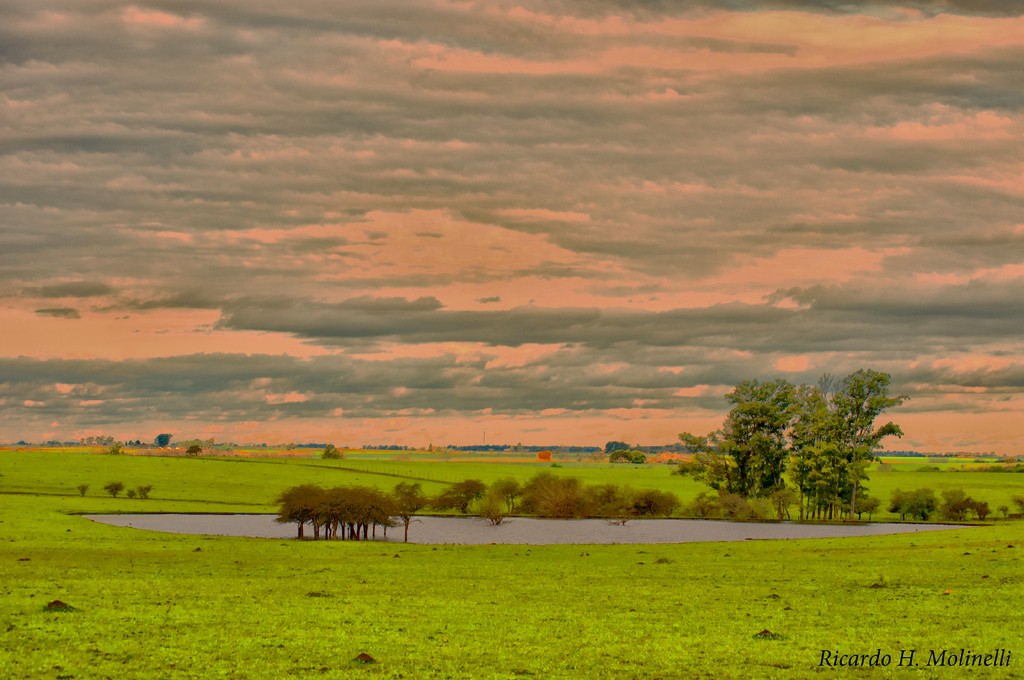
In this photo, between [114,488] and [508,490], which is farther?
[508,490]

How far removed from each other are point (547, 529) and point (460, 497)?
105 feet

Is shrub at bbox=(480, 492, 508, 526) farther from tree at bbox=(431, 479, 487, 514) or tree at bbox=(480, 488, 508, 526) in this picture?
tree at bbox=(431, 479, 487, 514)

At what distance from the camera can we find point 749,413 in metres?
157

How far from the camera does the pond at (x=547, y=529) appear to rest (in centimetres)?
10856

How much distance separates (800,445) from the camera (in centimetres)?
15562

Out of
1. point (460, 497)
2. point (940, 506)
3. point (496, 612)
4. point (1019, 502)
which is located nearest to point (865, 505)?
point (940, 506)

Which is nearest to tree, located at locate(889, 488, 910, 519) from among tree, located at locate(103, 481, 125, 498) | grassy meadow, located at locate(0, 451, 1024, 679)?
grassy meadow, located at locate(0, 451, 1024, 679)

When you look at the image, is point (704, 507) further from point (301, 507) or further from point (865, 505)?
point (301, 507)

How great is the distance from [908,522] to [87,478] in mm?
145590

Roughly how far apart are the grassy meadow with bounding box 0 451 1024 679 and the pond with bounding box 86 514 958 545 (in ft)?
136

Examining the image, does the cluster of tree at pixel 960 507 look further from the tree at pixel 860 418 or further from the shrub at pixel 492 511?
the shrub at pixel 492 511

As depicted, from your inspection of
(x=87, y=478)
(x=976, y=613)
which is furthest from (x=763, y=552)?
(x=87, y=478)

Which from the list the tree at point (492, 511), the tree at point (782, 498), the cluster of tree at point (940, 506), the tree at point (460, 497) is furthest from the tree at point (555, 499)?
the cluster of tree at point (940, 506)

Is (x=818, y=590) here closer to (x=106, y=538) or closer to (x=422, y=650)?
(x=422, y=650)
